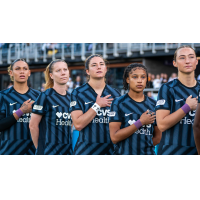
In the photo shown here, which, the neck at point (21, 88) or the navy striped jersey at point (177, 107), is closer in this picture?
the navy striped jersey at point (177, 107)

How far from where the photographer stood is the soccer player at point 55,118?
4.52m

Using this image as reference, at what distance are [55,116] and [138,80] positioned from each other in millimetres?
1373

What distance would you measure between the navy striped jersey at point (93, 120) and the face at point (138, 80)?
0.41 meters

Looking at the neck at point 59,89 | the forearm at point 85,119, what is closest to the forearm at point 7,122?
the neck at point 59,89

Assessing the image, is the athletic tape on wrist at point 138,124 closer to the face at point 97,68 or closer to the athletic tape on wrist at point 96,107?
the athletic tape on wrist at point 96,107

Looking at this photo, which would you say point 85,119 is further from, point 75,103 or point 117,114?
point 117,114

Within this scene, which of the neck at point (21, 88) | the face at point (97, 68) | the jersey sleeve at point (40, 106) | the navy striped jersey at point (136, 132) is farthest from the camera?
the neck at point (21, 88)

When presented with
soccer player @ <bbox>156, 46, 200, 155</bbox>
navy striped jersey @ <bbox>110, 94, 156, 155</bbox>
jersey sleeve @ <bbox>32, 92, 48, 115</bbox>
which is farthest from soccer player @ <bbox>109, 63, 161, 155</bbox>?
jersey sleeve @ <bbox>32, 92, 48, 115</bbox>

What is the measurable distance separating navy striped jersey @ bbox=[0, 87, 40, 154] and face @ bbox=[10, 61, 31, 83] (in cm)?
22

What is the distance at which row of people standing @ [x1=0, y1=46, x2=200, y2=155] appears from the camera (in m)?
3.57

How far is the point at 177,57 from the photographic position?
378 cm

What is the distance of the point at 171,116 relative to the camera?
11.2ft
